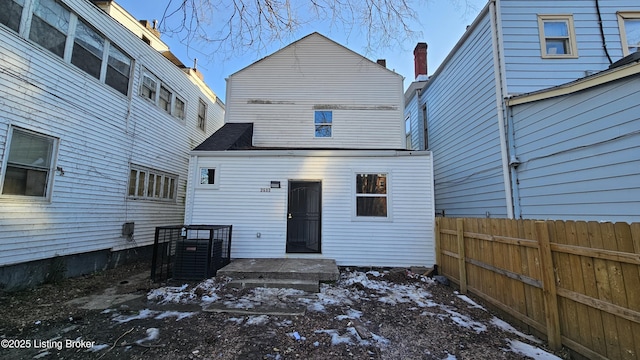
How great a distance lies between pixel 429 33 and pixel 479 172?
5.19 m

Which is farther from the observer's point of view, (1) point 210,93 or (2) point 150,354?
(1) point 210,93

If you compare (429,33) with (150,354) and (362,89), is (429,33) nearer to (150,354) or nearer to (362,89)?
(150,354)

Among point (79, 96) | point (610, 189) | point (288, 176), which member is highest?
point (79, 96)

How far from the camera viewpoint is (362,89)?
948cm

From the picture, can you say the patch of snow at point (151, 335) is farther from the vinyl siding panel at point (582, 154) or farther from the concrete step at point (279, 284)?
the vinyl siding panel at point (582, 154)

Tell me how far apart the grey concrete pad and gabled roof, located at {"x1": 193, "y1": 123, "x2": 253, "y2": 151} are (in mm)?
3207

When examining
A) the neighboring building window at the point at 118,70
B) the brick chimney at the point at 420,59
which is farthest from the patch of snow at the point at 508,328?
the brick chimney at the point at 420,59

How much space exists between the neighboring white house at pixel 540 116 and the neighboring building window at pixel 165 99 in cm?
967

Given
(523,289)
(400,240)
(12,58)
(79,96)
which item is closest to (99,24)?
(79,96)

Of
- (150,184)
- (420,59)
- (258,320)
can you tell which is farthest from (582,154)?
(150,184)

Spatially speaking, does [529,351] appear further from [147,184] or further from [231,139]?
[147,184]

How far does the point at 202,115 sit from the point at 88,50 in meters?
5.57

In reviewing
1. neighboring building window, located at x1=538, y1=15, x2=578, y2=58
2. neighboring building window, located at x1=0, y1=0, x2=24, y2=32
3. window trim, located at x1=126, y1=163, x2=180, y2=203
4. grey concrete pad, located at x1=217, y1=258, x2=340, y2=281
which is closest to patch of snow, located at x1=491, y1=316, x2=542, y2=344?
grey concrete pad, located at x1=217, y1=258, x2=340, y2=281

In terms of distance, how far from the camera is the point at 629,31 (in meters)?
6.61
